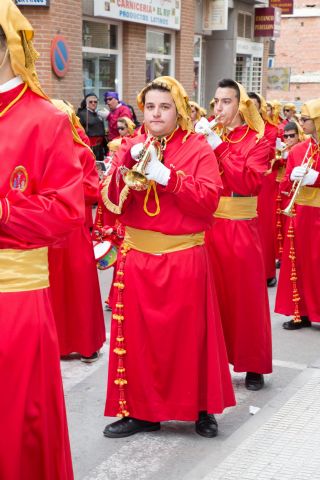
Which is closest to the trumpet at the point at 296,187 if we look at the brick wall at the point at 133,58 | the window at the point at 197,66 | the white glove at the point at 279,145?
the white glove at the point at 279,145

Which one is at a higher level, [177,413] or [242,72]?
[242,72]

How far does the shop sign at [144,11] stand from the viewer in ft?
Result: 47.3

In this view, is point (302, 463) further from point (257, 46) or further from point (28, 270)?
point (257, 46)

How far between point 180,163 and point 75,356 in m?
2.36

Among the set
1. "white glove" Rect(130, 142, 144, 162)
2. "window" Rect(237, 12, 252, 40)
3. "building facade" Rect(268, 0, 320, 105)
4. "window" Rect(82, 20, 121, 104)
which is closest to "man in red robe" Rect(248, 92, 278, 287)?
"white glove" Rect(130, 142, 144, 162)

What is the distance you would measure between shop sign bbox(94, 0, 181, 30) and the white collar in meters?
11.8

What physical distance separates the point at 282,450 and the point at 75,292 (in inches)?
88.2

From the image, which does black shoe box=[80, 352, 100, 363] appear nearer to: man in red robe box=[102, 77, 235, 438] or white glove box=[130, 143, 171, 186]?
man in red robe box=[102, 77, 235, 438]

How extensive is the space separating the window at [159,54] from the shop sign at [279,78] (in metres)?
7.66

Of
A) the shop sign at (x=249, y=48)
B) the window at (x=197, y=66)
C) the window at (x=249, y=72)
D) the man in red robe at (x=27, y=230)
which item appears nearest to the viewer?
the man in red robe at (x=27, y=230)

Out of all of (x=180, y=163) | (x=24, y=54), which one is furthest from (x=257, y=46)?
(x=24, y=54)

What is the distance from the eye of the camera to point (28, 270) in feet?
9.59

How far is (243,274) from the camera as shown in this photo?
5434mm

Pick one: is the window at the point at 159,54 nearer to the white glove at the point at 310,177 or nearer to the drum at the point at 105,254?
the white glove at the point at 310,177
